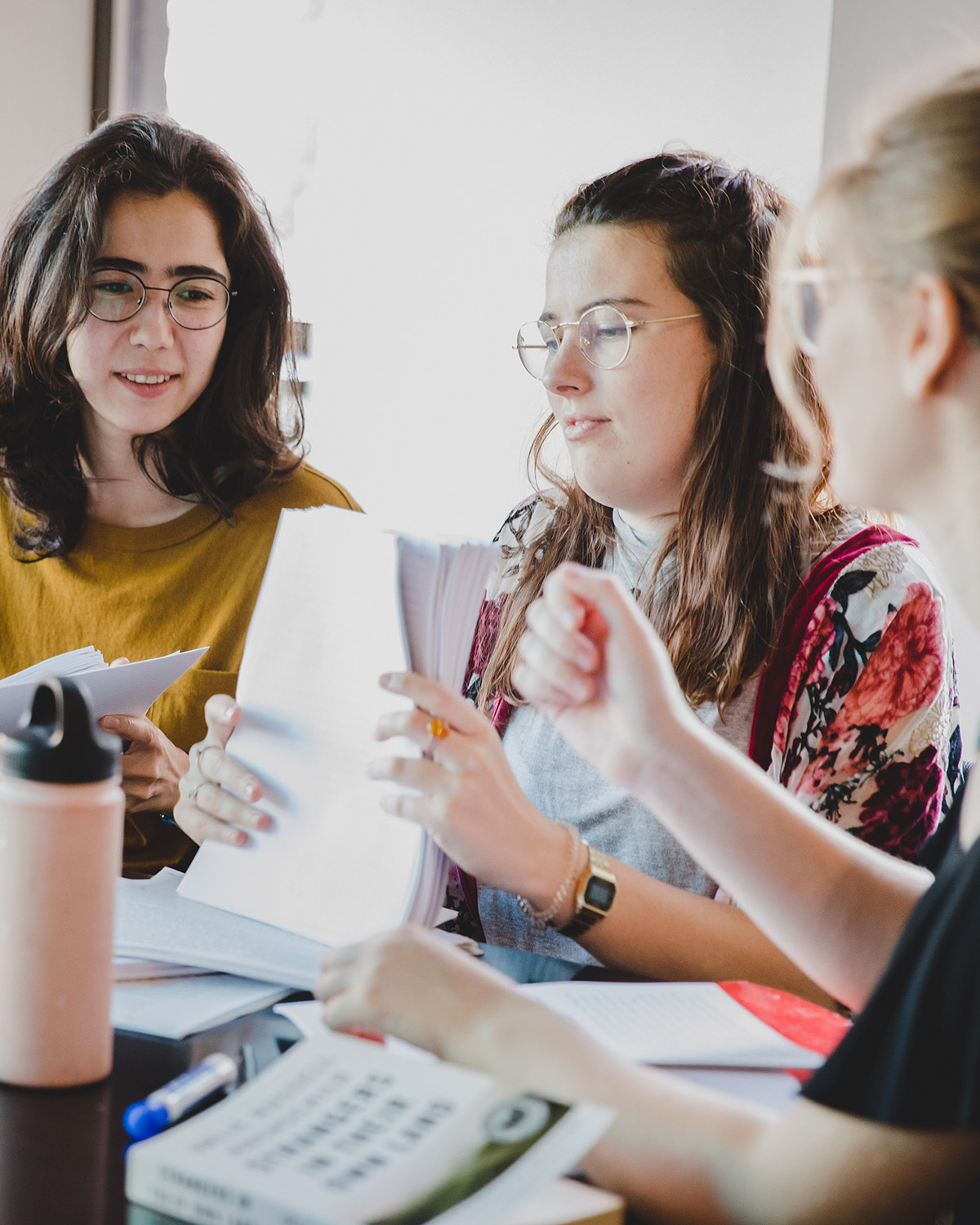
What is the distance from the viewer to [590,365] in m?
1.44

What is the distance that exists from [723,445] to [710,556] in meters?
0.14

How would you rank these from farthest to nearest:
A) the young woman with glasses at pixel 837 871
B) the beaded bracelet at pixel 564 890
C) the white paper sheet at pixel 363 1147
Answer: the beaded bracelet at pixel 564 890 → the young woman with glasses at pixel 837 871 → the white paper sheet at pixel 363 1147

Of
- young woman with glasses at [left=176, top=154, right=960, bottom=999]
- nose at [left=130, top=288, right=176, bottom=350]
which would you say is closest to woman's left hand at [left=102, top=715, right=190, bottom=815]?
young woman with glasses at [left=176, top=154, right=960, bottom=999]

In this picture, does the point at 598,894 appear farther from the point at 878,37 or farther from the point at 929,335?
the point at 878,37

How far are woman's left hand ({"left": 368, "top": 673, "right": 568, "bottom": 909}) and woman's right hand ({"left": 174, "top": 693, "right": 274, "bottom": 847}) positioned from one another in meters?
0.14

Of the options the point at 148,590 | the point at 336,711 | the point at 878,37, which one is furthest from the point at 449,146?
the point at 336,711

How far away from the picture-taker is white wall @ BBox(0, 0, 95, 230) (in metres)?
2.33

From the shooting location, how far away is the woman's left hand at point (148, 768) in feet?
4.42

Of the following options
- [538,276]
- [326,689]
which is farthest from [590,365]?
[538,276]

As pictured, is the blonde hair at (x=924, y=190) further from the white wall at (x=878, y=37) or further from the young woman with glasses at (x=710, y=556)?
the white wall at (x=878, y=37)

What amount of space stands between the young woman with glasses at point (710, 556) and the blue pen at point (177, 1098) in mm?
523

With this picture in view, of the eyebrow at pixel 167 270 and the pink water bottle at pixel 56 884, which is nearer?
the pink water bottle at pixel 56 884

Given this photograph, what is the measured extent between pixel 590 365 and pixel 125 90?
1.60 m

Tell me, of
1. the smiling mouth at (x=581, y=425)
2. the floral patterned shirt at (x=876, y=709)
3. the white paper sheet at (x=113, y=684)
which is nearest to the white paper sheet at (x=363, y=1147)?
the white paper sheet at (x=113, y=684)
